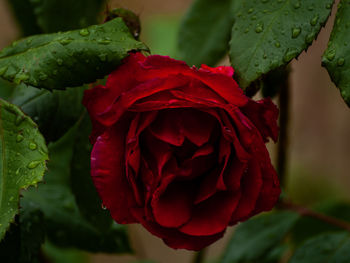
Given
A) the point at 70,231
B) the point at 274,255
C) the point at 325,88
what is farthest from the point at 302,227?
the point at 325,88

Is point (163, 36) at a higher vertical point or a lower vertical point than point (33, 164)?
lower

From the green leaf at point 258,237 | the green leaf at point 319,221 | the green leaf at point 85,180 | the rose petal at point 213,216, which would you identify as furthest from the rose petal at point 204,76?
the green leaf at point 319,221

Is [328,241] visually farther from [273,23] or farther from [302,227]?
[273,23]

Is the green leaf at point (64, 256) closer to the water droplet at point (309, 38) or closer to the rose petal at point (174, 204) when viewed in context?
the rose petal at point (174, 204)

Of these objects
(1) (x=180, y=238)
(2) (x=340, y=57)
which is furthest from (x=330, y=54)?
(1) (x=180, y=238)

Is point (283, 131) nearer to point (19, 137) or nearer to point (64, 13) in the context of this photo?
point (64, 13)

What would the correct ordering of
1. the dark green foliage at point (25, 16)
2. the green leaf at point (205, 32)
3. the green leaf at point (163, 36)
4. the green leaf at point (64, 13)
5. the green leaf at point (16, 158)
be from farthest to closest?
1. the green leaf at point (163, 36)
2. the dark green foliage at point (25, 16)
3. the green leaf at point (205, 32)
4. the green leaf at point (64, 13)
5. the green leaf at point (16, 158)
